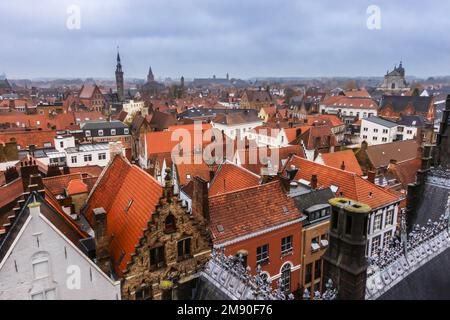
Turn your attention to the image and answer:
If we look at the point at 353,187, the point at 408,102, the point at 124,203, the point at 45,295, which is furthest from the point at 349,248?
the point at 408,102

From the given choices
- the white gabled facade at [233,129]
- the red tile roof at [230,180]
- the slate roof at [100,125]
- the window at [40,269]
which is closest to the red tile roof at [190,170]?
the red tile roof at [230,180]

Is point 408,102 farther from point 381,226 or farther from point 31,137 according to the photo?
point 31,137

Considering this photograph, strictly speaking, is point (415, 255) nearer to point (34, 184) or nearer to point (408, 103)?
point (34, 184)

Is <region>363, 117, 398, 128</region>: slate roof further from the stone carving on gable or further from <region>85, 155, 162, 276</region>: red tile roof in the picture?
the stone carving on gable

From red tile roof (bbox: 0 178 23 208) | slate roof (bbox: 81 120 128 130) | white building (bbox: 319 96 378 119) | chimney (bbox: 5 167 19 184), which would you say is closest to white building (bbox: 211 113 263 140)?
slate roof (bbox: 81 120 128 130)
